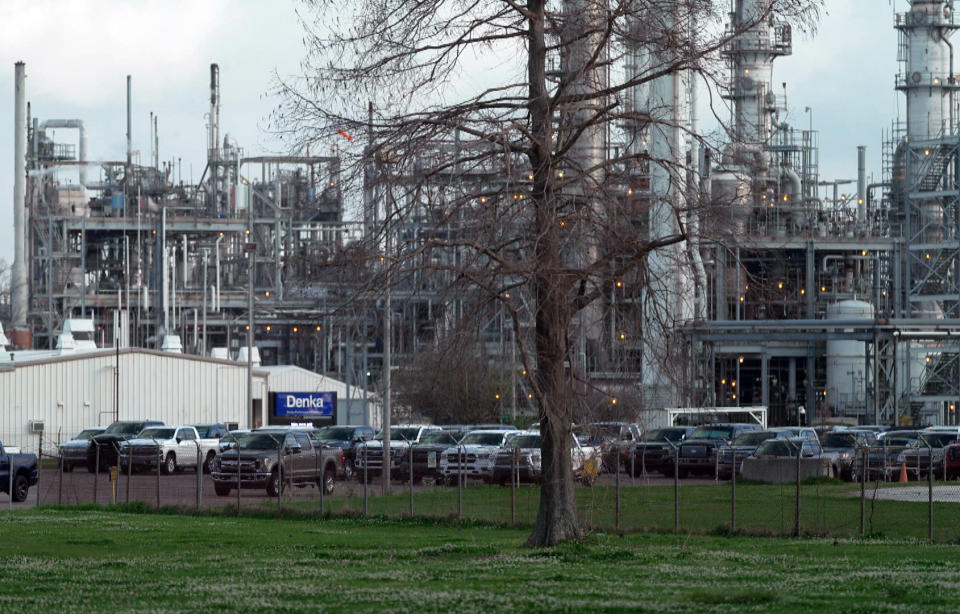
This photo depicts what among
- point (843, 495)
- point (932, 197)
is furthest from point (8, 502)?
point (932, 197)

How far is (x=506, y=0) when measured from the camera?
20344 millimetres

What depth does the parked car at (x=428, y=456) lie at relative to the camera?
137 feet

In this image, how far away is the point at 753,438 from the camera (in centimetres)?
4534

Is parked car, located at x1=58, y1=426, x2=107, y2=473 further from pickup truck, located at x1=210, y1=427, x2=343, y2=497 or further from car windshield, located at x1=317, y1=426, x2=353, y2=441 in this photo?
pickup truck, located at x1=210, y1=427, x2=343, y2=497

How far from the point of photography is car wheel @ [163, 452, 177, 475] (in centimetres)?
4950

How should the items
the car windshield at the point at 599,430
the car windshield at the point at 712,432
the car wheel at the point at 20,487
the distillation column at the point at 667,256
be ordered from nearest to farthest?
the distillation column at the point at 667,256, the car windshield at the point at 599,430, the car wheel at the point at 20,487, the car windshield at the point at 712,432

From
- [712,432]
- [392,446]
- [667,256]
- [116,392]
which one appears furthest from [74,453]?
[667,256]

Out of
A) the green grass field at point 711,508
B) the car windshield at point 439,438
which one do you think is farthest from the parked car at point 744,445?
the car windshield at point 439,438

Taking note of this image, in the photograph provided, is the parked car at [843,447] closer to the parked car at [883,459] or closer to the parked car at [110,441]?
the parked car at [883,459]

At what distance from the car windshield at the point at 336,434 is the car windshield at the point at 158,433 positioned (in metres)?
5.28

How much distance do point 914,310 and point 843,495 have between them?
170 ft

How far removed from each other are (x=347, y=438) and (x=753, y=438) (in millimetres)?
14459

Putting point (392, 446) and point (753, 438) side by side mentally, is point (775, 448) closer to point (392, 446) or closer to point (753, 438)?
point (753, 438)

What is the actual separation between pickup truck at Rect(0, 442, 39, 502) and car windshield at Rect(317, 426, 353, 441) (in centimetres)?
1359
